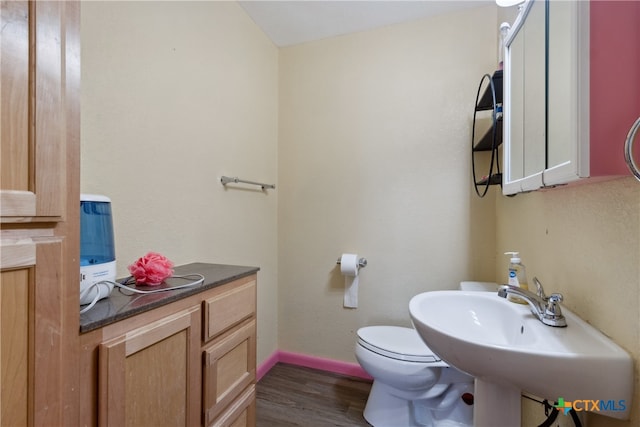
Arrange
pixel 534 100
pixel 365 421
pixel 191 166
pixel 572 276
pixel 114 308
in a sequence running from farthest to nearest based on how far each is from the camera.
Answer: pixel 365 421 → pixel 191 166 → pixel 534 100 → pixel 572 276 → pixel 114 308

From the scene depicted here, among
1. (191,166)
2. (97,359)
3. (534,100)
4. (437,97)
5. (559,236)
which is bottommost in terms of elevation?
(97,359)

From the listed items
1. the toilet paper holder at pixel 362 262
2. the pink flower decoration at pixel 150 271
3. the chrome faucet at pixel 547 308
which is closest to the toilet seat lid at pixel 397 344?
the toilet paper holder at pixel 362 262

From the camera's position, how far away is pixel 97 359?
0.62 m

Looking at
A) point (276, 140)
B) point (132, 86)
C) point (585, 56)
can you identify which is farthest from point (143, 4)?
point (585, 56)

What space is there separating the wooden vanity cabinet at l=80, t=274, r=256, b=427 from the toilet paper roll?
2.62 ft

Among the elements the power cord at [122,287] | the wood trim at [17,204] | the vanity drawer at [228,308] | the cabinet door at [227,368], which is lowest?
the cabinet door at [227,368]

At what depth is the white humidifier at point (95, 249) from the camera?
73 cm

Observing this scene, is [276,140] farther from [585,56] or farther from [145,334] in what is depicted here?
[585,56]

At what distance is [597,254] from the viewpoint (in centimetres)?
69

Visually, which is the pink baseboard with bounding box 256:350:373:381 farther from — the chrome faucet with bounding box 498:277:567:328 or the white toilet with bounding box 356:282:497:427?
the chrome faucet with bounding box 498:277:567:328

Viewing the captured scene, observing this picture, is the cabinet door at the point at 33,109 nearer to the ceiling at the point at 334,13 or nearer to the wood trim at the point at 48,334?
the wood trim at the point at 48,334

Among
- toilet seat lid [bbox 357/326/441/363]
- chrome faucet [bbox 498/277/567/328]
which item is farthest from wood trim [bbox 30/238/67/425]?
toilet seat lid [bbox 357/326/441/363]

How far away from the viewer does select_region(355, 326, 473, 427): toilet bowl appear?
134 cm

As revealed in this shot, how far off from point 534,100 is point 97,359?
1.44 meters
